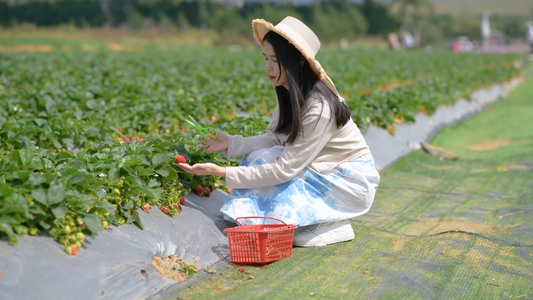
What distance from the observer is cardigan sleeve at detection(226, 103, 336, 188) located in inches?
138

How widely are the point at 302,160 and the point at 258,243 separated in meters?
0.53

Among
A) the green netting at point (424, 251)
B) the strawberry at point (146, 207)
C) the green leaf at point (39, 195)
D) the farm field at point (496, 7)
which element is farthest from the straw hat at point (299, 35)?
the farm field at point (496, 7)

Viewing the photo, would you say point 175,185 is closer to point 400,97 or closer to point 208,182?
point 208,182

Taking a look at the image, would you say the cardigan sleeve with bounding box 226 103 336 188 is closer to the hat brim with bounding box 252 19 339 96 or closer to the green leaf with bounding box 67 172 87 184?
the hat brim with bounding box 252 19 339 96

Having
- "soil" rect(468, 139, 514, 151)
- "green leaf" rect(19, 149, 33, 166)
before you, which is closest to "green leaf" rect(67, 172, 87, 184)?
"green leaf" rect(19, 149, 33, 166)

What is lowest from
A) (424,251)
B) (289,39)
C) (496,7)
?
(496,7)

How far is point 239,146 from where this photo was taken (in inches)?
154

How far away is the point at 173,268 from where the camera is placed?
3229 millimetres

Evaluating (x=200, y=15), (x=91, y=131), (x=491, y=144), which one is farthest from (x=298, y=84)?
→ (x=200, y=15)

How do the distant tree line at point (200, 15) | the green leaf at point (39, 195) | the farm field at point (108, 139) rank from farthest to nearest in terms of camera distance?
the distant tree line at point (200, 15) → the farm field at point (108, 139) → the green leaf at point (39, 195)

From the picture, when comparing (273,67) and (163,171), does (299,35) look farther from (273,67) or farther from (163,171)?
(163,171)

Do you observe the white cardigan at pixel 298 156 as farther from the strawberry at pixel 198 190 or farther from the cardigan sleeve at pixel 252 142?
the strawberry at pixel 198 190

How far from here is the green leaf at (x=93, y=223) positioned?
2932 millimetres

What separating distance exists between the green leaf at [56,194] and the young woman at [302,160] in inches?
34.3
